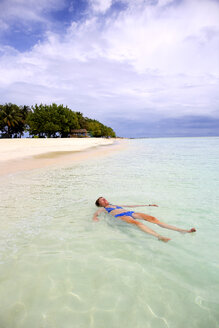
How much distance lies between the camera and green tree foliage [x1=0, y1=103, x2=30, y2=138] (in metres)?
62.4

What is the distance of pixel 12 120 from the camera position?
207 feet

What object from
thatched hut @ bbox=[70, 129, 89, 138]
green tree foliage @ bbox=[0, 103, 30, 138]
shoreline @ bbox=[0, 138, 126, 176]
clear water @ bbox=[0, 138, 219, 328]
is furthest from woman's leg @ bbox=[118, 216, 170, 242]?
thatched hut @ bbox=[70, 129, 89, 138]

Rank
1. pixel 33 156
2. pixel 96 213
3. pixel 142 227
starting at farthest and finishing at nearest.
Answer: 1. pixel 33 156
2. pixel 96 213
3. pixel 142 227

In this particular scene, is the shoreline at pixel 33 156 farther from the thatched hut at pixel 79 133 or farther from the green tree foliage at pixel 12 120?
the thatched hut at pixel 79 133

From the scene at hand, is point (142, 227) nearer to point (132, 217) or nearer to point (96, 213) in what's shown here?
point (132, 217)

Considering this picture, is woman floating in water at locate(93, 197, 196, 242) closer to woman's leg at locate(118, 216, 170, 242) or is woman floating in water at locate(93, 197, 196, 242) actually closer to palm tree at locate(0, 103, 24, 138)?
woman's leg at locate(118, 216, 170, 242)

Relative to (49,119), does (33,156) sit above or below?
below

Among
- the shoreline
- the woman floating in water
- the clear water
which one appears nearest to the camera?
the clear water

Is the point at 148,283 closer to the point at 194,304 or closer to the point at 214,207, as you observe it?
the point at 194,304

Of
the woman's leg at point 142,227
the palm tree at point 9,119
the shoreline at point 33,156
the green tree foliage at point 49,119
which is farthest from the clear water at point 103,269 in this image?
the palm tree at point 9,119

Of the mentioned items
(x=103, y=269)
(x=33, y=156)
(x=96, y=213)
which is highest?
(x=33, y=156)

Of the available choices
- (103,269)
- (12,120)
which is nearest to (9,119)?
(12,120)

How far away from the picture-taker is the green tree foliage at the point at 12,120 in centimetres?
6243

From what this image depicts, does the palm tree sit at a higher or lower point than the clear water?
higher
